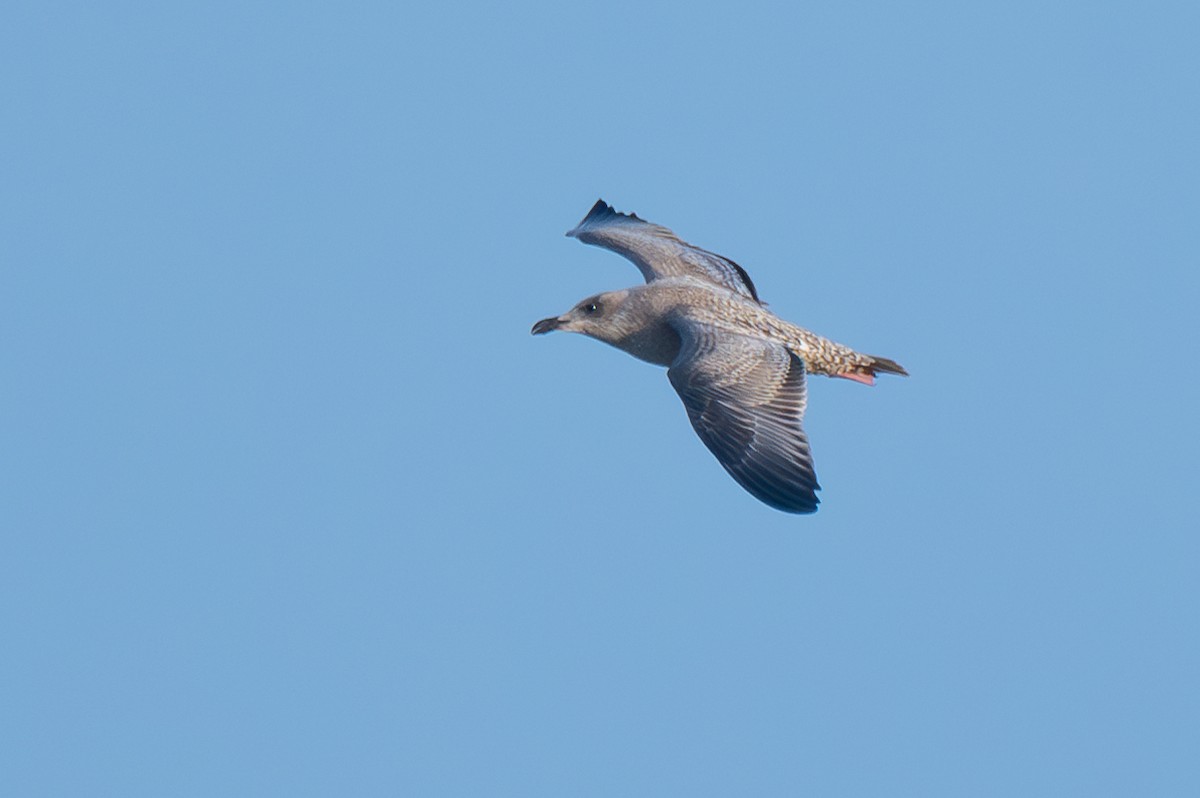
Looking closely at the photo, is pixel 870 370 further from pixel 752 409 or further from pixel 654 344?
pixel 752 409

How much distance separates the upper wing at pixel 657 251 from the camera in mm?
16359

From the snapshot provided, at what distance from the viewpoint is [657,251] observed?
55.6ft

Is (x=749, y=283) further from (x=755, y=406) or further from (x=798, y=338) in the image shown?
(x=755, y=406)

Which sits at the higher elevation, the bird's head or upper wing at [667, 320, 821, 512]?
the bird's head

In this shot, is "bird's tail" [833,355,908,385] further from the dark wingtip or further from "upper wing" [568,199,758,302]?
the dark wingtip

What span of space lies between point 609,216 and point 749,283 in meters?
2.83

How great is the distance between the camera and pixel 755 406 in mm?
12875

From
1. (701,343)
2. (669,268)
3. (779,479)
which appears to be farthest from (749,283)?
(779,479)

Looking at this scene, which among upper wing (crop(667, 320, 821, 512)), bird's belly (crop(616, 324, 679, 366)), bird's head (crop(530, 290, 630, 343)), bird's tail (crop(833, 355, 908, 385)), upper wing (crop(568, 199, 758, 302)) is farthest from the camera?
upper wing (crop(568, 199, 758, 302))

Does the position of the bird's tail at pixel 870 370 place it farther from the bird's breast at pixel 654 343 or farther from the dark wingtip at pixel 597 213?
the dark wingtip at pixel 597 213

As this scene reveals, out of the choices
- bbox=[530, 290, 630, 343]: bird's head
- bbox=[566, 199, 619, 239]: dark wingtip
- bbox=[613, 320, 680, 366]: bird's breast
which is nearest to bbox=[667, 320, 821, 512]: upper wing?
bbox=[613, 320, 680, 366]: bird's breast

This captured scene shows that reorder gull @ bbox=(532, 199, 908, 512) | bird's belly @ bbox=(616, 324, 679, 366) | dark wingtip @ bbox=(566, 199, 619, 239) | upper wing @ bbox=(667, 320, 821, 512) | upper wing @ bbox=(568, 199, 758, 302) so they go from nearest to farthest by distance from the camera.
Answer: upper wing @ bbox=(667, 320, 821, 512)
gull @ bbox=(532, 199, 908, 512)
bird's belly @ bbox=(616, 324, 679, 366)
upper wing @ bbox=(568, 199, 758, 302)
dark wingtip @ bbox=(566, 199, 619, 239)

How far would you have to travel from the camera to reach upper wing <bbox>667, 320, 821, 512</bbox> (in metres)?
12.2

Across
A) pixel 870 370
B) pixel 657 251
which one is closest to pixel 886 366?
pixel 870 370
